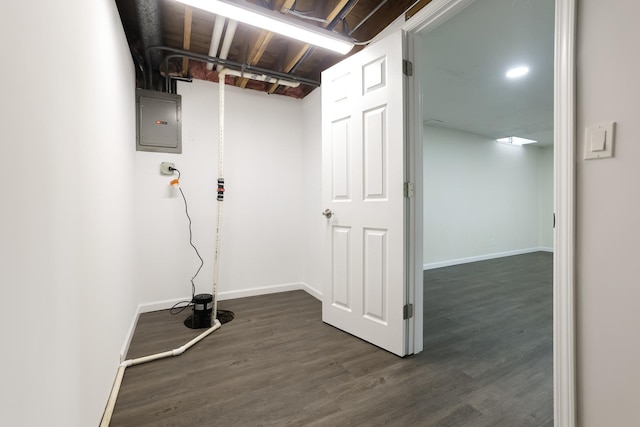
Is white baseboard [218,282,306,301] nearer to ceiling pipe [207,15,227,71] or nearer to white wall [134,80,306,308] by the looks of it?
white wall [134,80,306,308]

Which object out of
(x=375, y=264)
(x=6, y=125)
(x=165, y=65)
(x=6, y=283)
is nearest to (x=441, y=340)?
(x=375, y=264)

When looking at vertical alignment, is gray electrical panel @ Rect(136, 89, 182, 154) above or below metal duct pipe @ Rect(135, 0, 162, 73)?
below

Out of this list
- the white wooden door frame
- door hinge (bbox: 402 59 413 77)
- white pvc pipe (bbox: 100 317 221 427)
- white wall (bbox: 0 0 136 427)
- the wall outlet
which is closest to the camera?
white wall (bbox: 0 0 136 427)

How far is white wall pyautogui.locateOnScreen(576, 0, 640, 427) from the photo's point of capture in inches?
37.1

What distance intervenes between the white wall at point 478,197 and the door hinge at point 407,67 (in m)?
3.16

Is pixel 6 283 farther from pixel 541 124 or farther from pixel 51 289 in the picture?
pixel 541 124

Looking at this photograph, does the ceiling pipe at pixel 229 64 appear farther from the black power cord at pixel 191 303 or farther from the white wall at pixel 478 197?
the white wall at pixel 478 197

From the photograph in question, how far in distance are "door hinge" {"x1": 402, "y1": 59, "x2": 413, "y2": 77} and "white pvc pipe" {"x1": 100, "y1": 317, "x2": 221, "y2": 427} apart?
2.55m

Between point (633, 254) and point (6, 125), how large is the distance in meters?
1.87

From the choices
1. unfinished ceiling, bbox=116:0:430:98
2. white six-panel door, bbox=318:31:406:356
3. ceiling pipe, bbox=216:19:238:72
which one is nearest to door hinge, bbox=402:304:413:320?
white six-panel door, bbox=318:31:406:356

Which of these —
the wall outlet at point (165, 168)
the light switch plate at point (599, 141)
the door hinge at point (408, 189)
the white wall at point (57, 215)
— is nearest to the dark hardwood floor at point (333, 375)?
the white wall at point (57, 215)

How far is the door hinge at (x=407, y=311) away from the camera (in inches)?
75.2

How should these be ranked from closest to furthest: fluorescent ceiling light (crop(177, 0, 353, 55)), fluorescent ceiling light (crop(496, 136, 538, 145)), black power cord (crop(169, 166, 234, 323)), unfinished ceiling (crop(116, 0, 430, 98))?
1. fluorescent ceiling light (crop(177, 0, 353, 55))
2. unfinished ceiling (crop(116, 0, 430, 98))
3. black power cord (crop(169, 166, 234, 323))
4. fluorescent ceiling light (crop(496, 136, 538, 145))

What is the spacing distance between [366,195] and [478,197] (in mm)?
4435
